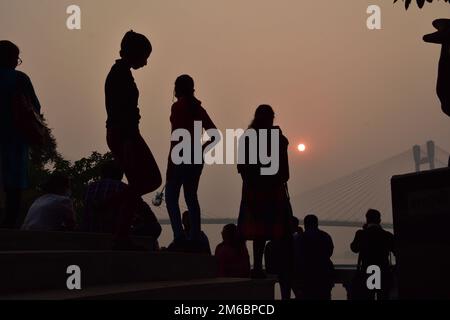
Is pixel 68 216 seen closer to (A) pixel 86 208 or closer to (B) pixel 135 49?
(A) pixel 86 208

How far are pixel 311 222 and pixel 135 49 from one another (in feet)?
14.0

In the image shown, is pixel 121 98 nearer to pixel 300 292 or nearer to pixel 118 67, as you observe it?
pixel 118 67

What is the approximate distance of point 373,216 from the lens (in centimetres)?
877

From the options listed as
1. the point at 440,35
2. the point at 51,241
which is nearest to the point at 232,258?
the point at 51,241

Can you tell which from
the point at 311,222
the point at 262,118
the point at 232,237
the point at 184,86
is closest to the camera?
the point at 184,86

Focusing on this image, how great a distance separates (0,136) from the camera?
6164 mm

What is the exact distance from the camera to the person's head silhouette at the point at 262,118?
22.0 feet

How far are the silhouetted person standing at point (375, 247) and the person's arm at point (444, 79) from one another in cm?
373

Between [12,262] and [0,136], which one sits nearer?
[12,262]

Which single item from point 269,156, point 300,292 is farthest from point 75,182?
point 269,156
